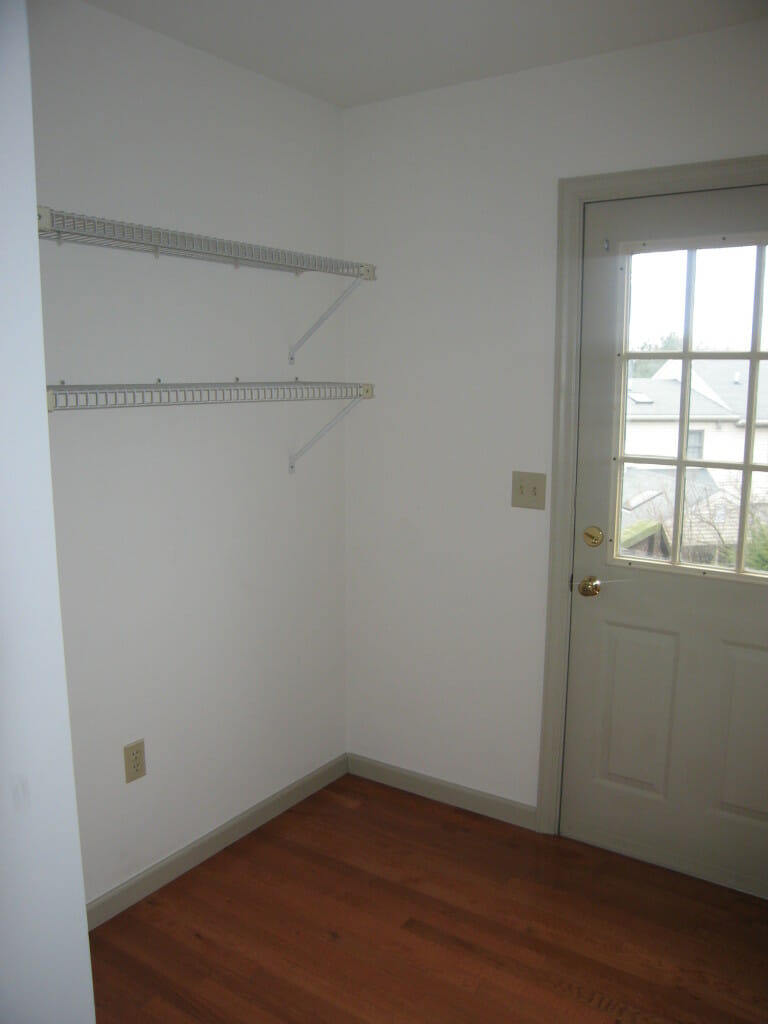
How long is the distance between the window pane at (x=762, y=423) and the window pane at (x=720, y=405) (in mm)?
34

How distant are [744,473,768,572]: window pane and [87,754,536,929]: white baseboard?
1166 mm

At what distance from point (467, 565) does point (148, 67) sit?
182cm

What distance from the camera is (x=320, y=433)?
117 inches

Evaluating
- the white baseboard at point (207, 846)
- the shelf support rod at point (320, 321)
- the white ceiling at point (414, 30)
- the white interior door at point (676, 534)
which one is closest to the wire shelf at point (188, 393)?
the shelf support rod at point (320, 321)

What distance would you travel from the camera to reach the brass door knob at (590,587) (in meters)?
2.65

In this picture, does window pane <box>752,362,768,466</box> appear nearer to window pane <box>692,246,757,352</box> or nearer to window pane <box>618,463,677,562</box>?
window pane <box>692,246,757,352</box>

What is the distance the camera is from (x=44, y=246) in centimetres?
202

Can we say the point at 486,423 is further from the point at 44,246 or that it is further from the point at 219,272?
the point at 44,246

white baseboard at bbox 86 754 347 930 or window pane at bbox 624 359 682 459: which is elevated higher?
window pane at bbox 624 359 682 459

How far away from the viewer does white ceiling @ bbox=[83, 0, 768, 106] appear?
2059mm

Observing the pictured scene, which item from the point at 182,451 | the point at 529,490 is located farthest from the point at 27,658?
the point at 529,490

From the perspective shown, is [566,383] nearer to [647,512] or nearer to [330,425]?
[647,512]

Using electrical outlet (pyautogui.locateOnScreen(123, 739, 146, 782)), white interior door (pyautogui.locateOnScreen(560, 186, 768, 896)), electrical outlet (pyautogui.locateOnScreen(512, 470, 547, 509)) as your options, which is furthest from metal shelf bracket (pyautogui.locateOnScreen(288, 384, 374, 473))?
electrical outlet (pyautogui.locateOnScreen(123, 739, 146, 782))

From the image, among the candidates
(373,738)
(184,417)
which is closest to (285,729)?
(373,738)
